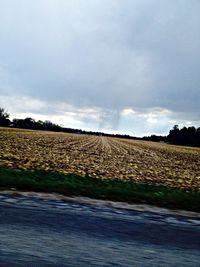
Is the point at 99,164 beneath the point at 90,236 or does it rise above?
beneath

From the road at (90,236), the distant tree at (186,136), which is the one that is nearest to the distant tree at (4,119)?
the distant tree at (186,136)

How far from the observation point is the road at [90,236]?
13.4 ft

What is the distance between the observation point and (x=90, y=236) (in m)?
5.04

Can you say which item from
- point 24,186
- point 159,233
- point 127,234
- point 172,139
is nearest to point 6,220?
point 127,234

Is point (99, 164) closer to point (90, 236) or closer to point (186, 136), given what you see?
point (90, 236)

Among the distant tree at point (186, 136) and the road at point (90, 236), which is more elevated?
the distant tree at point (186, 136)

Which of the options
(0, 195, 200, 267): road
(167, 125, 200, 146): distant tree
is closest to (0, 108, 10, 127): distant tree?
(167, 125, 200, 146): distant tree

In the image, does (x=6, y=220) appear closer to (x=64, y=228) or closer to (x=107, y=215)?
(x=64, y=228)

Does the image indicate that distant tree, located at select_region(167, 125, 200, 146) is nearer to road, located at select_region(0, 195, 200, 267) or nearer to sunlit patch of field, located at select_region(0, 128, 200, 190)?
sunlit patch of field, located at select_region(0, 128, 200, 190)

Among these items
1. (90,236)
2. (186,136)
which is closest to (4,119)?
(186,136)

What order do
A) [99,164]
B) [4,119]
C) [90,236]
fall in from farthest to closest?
[4,119]
[99,164]
[90,236]

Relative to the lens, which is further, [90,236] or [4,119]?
[4,119]

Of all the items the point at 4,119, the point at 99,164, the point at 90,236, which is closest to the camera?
the point at 90,236

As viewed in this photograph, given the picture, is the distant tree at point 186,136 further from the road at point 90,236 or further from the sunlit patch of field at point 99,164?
the road at point 90,236
